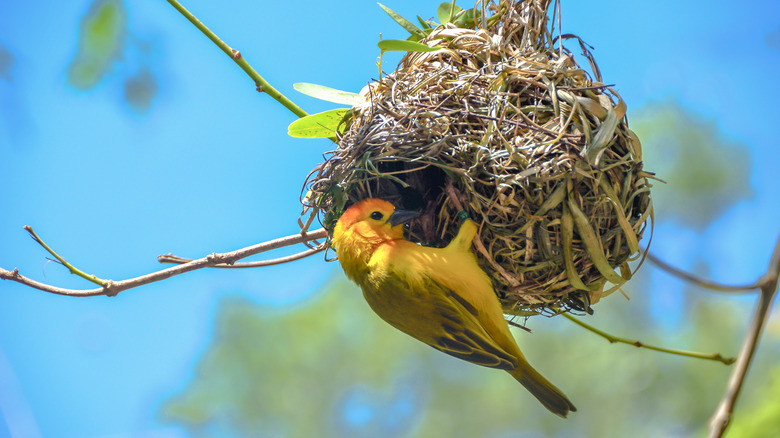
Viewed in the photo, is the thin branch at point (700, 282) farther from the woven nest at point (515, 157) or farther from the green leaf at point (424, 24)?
the green leaf at point (424, 24)

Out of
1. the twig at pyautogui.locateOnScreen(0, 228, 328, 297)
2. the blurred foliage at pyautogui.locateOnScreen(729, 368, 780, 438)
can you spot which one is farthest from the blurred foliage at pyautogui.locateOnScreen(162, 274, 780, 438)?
the twig at pyautogui.locateOnScreen(0, 228, 328, 297)

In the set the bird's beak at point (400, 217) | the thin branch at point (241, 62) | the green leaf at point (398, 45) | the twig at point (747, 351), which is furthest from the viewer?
the thin branch at point (241, 62)

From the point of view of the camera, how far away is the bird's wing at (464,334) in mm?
1325

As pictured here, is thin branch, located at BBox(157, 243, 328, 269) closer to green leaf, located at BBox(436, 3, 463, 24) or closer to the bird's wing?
the bird's wing

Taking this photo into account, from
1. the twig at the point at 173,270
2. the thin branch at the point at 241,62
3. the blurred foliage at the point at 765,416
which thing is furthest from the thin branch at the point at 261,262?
the blurred foliage at the point at 765,416

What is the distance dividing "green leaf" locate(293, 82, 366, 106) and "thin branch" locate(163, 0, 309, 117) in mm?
164

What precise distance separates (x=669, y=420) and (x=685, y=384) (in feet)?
1.10

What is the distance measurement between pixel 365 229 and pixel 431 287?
7.9 inches

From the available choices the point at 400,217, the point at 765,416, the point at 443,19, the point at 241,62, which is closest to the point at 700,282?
the point at 400,217

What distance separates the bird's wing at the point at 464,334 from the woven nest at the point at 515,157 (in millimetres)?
120

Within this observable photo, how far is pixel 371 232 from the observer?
139 cm

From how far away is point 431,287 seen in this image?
1.32 metres

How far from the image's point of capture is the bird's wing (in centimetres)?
133

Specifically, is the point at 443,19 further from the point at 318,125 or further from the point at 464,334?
the point at 464,334
